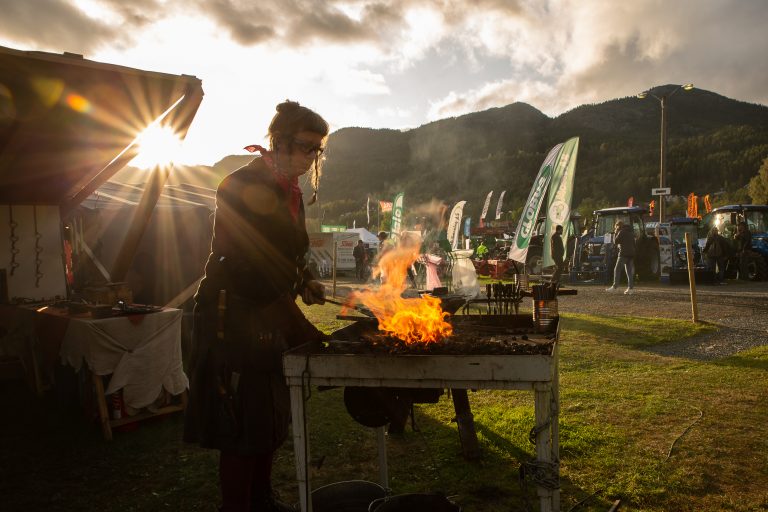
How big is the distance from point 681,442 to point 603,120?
138 m

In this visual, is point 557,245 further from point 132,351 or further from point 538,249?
point 132,351

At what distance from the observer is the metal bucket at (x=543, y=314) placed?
2.86m

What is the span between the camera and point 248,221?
2145 millimetres

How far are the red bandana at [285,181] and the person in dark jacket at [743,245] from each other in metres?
17.6

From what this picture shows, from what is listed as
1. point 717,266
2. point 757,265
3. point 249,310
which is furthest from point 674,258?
point 249,310

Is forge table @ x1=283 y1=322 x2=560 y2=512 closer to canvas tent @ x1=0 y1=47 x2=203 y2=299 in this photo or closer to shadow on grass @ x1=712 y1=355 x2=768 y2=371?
→ canvas tent @ x1=0 y1=47 x2=203 y2=299

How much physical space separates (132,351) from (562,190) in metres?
11.4

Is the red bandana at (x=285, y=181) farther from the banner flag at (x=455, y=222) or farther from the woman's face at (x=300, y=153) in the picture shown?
the banner flag at (x=455, y=222)

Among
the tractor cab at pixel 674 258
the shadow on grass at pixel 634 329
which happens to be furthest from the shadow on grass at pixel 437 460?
the tractor cab at pixel 674 258

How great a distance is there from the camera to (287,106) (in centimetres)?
228

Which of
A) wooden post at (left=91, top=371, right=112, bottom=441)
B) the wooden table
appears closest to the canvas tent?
the wooden table

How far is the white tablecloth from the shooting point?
4.31 m

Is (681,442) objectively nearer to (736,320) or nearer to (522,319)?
(522,319)

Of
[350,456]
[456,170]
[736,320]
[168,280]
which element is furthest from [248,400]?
[456,170]
